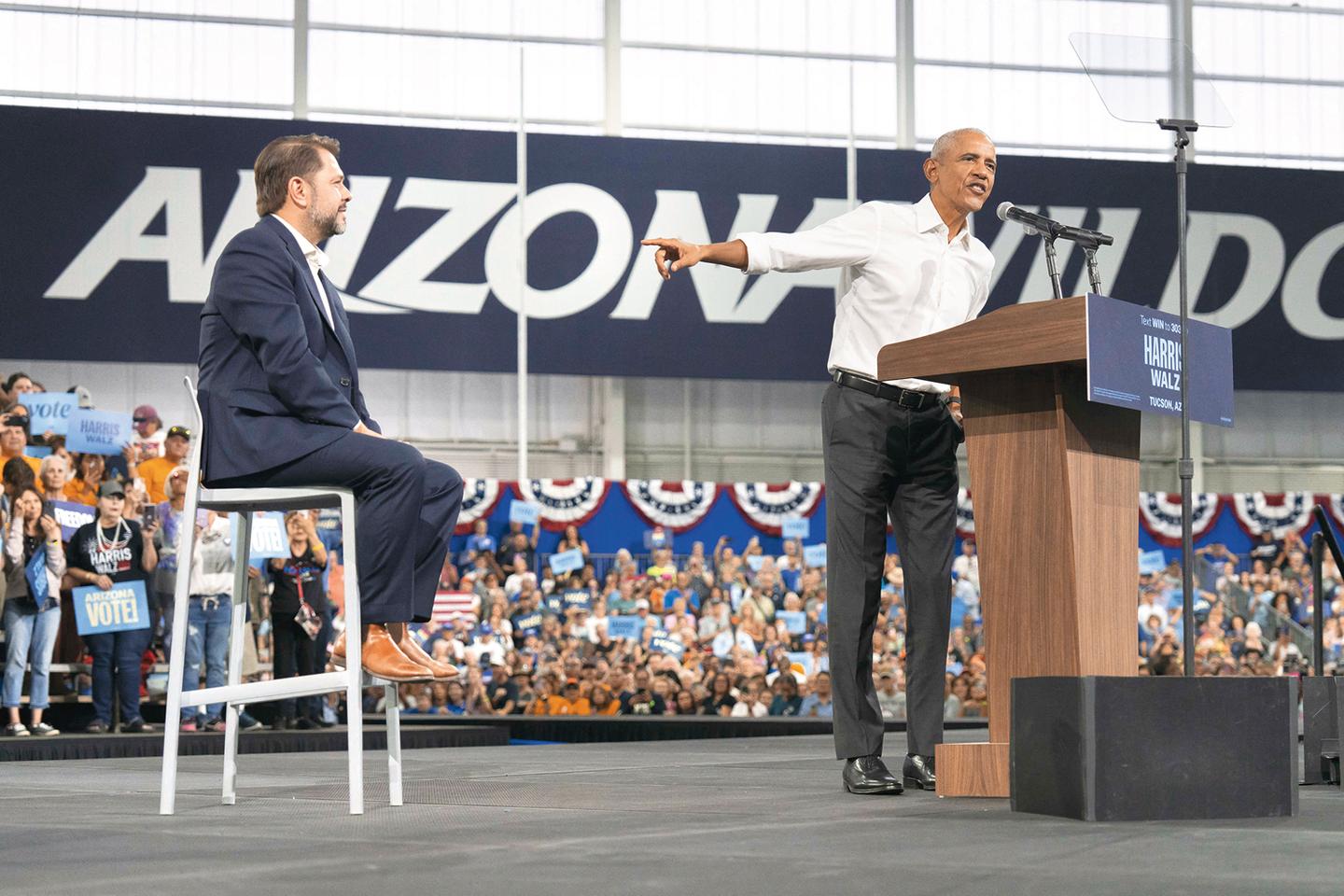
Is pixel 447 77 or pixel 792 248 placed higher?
pixel 447 77

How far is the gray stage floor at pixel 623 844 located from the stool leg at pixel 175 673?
0.18 ft

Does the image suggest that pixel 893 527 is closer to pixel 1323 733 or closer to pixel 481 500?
pixel 1323 733

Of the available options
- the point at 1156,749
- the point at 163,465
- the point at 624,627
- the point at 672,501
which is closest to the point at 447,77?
the point at 672,501

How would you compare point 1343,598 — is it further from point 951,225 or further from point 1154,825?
point 1154,825

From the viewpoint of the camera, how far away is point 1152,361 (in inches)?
109

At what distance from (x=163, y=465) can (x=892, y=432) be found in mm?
5532

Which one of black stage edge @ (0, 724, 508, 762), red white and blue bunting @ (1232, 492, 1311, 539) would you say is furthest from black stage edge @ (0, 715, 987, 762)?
red white and blue bunting @ (1232, 492, 1311, 539)

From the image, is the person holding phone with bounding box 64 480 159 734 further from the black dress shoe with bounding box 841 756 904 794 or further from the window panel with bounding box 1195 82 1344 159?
the window panel with bounding box 1195 82 1344 159

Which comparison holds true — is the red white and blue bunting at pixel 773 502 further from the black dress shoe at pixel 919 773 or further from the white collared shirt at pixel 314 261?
the white collared shirt at pixel 314 261

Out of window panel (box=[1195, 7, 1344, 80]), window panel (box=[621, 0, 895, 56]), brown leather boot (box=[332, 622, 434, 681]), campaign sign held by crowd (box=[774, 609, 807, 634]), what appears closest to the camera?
brown leather boot (box=[332, 622, 434, 681])

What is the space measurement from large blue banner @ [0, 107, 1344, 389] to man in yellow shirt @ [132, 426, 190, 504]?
4.82 metres

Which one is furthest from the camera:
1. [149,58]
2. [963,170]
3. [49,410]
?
[149,58]

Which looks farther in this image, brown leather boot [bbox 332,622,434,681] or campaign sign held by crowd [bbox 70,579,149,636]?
campaign sign held by crowd [bbox 70,579,149,636]

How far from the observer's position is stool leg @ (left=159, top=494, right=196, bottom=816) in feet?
8.47
